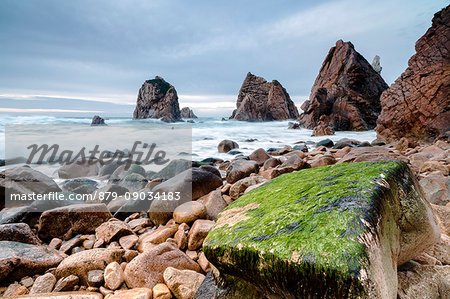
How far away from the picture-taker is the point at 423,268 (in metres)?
1.40

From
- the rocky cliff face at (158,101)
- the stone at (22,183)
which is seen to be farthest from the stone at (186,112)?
the stone at (22,183)

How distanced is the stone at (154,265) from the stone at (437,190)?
298 cm

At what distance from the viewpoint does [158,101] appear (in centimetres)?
5712

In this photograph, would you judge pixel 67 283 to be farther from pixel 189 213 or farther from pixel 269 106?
pixel 269 106

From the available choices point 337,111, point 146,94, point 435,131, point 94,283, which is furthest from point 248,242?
point 146,94

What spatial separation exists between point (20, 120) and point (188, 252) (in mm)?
34784

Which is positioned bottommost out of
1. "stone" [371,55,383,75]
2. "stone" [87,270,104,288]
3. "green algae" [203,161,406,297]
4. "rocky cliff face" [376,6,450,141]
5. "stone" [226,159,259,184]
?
"stone" [87,270,104,288]

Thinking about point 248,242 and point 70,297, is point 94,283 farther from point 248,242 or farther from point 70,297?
point 248,242

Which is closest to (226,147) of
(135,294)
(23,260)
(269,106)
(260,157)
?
(260,157)

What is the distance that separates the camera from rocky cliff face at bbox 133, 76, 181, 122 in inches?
2188

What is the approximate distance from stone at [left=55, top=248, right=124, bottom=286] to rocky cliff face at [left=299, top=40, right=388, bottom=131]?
25532mm

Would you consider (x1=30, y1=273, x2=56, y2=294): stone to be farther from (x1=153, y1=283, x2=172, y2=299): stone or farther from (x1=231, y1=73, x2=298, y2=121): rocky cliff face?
(x1=231, y1=73, x2=298, y2=121): rocky cliff face

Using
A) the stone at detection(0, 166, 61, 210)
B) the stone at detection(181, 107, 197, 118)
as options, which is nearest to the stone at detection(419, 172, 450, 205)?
the stone at detection(0, 166, 61, 210)

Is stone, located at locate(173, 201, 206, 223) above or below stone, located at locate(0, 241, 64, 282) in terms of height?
above
